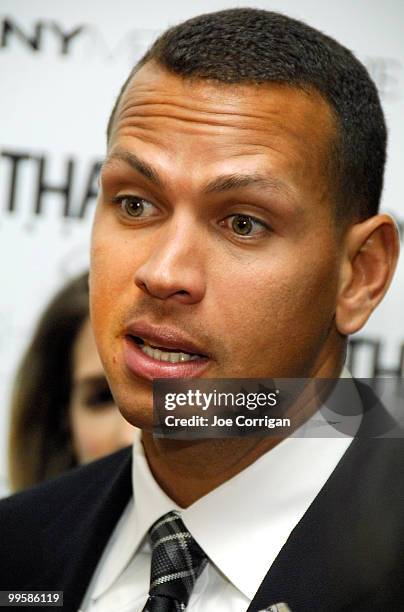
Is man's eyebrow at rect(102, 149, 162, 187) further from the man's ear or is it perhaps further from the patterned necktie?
the patterned necktie

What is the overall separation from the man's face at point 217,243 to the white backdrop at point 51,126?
78cm

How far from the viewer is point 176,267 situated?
51.1 inches

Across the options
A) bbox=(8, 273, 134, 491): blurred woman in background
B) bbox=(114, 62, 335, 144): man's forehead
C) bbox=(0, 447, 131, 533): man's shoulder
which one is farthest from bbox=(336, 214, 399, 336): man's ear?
bbox=(8, 273, 134, 491): blurred woman in background

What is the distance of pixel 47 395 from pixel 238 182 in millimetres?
1130

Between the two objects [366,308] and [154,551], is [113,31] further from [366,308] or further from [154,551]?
[154,551]

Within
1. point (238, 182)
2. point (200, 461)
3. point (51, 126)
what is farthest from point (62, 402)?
point (238, 182)

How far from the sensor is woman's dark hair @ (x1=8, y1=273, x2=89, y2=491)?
2.24 metres

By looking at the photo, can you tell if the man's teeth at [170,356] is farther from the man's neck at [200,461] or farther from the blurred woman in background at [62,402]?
the blurred woman in background at [62,402]

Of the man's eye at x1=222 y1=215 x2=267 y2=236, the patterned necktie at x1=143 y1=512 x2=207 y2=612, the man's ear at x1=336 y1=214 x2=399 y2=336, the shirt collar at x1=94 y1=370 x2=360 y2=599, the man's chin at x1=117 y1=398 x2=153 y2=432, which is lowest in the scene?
the patterned necktie at x1=143 y1=512 x2=207 y2=612

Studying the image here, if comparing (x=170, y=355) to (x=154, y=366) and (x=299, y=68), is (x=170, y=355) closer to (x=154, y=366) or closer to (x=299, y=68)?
(x=154, y=366)

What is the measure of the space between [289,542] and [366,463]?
0.55 feet

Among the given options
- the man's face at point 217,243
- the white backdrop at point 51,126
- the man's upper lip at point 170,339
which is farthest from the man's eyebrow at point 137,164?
the white backdrop at point 51,126

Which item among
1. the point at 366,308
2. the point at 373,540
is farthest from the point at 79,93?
the point at 373,540

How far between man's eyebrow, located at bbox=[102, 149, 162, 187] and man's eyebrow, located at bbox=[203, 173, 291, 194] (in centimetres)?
9
